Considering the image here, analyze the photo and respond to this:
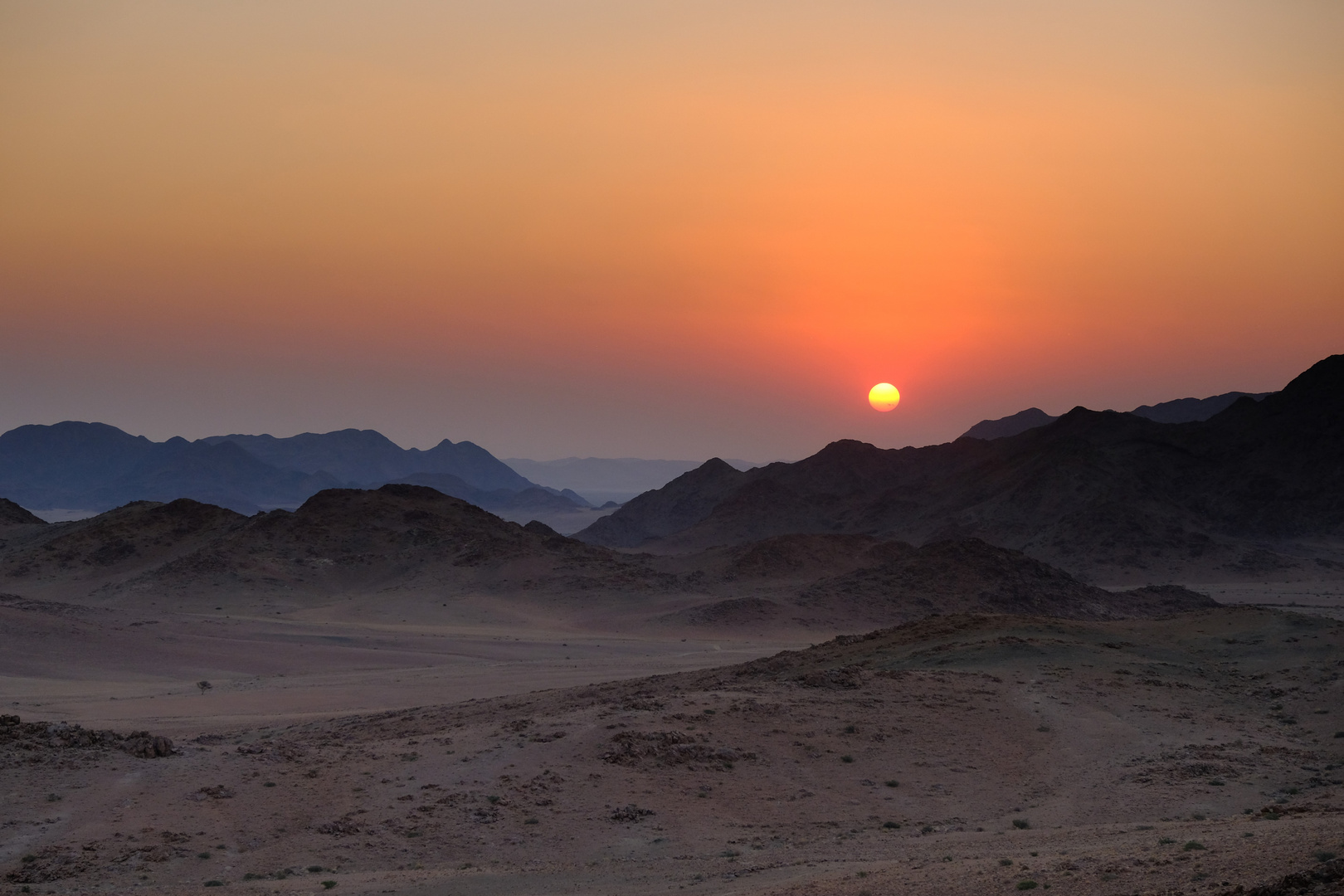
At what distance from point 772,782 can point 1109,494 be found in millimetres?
96432

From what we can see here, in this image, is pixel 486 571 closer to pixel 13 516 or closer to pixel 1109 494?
pixel 13 516

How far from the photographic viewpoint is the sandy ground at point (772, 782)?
615 inches

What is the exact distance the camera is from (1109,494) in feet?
355

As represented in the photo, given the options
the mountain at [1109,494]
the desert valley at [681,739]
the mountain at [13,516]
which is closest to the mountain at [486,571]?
the desert valley at [681,739]

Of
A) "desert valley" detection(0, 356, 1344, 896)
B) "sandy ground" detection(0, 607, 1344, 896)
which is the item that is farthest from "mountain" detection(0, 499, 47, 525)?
"sandy ground" detection(0, 607, 1344, 896)

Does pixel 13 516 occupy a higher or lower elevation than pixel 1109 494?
higher

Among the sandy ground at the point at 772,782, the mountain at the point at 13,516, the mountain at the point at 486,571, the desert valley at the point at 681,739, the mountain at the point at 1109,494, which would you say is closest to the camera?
the sandy ground at the point at 772,782

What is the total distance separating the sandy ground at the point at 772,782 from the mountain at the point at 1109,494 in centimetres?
6859

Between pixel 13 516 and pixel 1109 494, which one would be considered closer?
pixel 1109 494

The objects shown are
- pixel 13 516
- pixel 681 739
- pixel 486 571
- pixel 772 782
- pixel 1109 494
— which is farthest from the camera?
pixel 13 516

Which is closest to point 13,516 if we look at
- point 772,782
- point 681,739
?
point 681,739

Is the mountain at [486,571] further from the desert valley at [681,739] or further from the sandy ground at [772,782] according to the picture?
the sandy ground at [772,782]

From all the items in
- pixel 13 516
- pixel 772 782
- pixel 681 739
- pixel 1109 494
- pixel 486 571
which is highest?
pixel 13 516

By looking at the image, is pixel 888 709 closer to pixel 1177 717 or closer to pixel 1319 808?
pixel 1177 717
